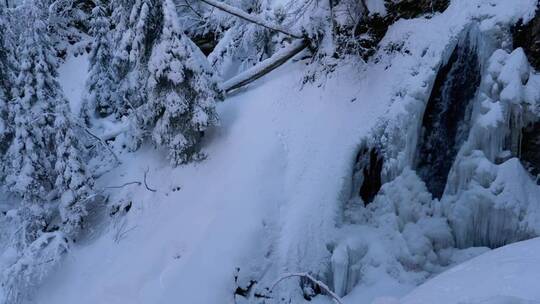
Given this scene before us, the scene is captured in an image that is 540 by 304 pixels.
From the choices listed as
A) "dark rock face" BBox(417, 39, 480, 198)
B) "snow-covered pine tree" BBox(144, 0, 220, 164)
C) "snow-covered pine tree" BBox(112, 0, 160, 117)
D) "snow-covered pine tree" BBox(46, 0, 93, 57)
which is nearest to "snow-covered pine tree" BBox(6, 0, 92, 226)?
"snow-covered pine tree" BBox(112, 0, 160, 117)

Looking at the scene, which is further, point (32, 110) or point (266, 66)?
point (266, 66)

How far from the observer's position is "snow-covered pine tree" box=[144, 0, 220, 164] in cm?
795

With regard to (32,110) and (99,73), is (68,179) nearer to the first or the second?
(32,110)

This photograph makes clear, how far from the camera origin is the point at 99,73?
41.2 ft

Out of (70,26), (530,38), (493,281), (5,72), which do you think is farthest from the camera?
(70,26)

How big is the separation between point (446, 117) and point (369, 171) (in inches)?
53.8

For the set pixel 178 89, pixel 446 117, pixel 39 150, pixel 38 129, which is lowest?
pixel 39 150

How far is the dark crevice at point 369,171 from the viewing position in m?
6.80

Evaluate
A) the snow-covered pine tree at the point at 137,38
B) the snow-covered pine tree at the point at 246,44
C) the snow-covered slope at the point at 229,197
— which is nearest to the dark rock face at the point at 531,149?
the snow-covered slope at the point at 229,197

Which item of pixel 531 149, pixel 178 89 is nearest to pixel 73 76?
pixel 178 89

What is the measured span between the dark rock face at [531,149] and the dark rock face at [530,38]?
769mm

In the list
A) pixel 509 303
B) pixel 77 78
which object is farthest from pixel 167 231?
pixel 77 78

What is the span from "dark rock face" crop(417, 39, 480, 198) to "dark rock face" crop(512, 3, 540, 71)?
0.55m

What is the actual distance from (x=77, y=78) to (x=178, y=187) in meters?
8.14
